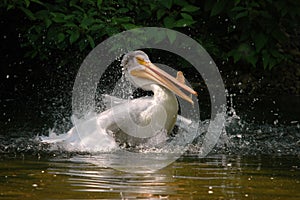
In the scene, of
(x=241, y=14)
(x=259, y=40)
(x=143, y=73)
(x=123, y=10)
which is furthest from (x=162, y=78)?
(x=259, y=40)

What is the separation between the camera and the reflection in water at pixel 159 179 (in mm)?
4836

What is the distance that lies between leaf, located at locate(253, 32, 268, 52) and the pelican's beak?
410cm

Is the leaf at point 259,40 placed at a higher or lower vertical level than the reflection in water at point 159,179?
higher

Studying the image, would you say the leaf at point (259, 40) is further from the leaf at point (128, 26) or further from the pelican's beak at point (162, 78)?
the pelican's beak at point (162, 78)

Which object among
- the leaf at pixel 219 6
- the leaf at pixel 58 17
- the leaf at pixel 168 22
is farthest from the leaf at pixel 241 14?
the leaf at pixel 58 17

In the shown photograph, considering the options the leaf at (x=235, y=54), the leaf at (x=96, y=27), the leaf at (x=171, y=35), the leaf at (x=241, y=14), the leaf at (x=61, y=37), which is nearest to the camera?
the leaf at (x=96, y=27)

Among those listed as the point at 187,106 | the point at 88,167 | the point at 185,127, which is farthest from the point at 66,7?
the point at 88,167

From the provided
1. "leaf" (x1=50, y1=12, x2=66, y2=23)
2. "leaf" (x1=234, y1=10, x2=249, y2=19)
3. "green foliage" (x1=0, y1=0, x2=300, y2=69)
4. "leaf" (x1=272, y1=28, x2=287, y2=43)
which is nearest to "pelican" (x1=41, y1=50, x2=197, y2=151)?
"green foliage" (x1=0, y1=0, x2=300, y2=69)

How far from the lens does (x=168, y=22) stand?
423 inches

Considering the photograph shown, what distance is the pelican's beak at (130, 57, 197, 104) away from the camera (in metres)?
7.44

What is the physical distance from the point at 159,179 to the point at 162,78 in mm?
2292

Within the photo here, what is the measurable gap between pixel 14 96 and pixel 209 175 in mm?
6006

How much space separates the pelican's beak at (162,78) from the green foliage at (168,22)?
262 centimetres

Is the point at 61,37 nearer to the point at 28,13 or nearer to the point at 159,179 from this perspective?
the point at 28,13
